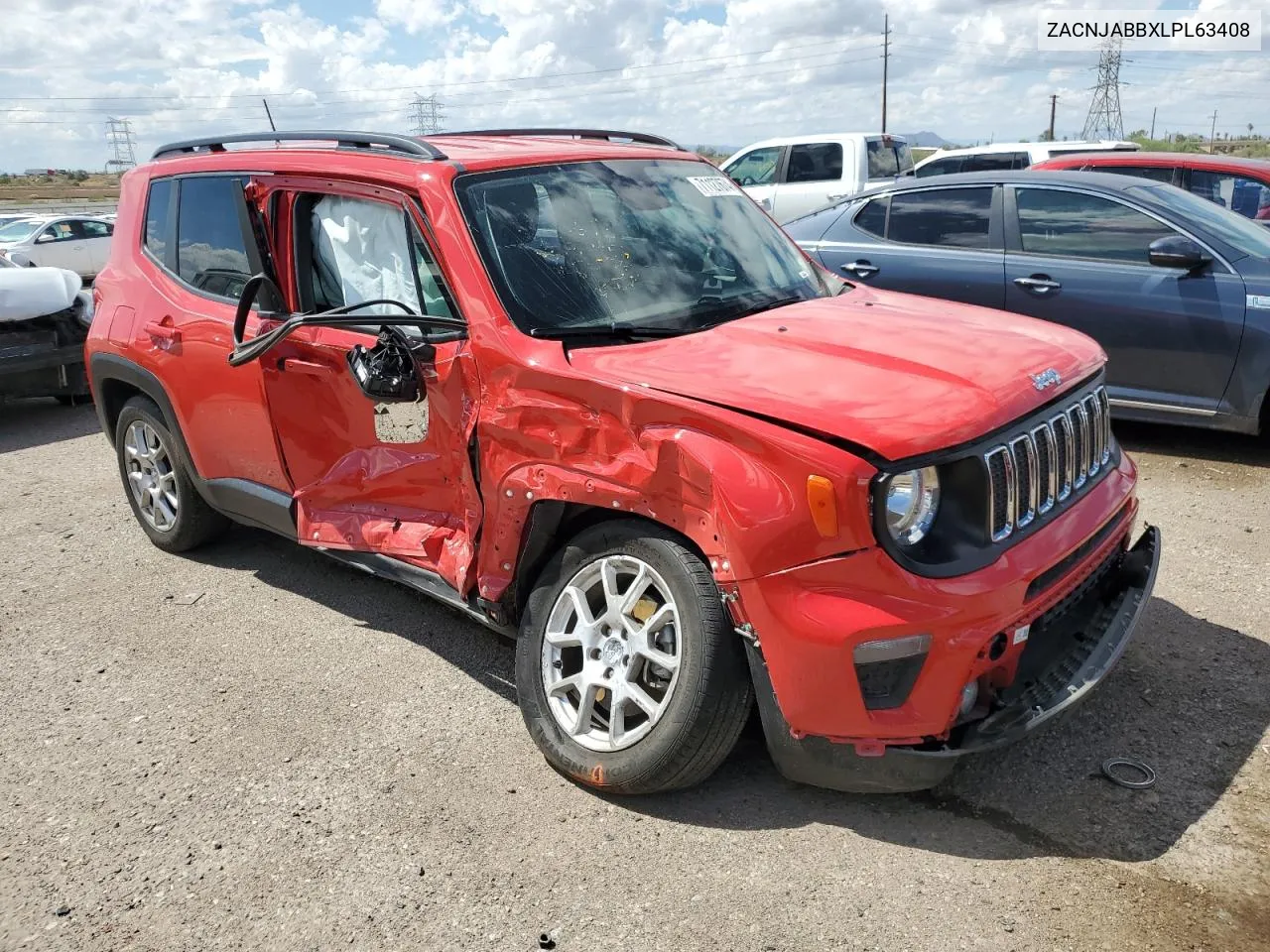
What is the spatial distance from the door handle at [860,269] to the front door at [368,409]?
4.14 metres

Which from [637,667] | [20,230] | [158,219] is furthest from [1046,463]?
[20,230]

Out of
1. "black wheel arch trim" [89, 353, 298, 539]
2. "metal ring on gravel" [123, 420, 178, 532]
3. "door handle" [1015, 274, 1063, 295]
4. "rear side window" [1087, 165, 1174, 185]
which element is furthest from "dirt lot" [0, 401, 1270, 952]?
"rear side window" [1087, 165, 1174, 185]

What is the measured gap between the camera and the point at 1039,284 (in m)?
6.48

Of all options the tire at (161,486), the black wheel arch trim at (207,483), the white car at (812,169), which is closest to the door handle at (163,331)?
the black wheel arch trim at (207,483)

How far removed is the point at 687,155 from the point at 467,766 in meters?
2.69

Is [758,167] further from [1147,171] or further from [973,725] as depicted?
[973,725]

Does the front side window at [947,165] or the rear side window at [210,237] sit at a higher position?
the rear side window at [210,237]

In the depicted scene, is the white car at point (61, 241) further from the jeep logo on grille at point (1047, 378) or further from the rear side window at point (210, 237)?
the jeep logo on grille at point (1047, 378)

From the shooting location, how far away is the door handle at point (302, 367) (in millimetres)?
4004

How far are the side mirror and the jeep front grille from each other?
2919 millimetres

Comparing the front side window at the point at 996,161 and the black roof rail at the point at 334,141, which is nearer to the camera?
the black roof rail at the point at 334,141

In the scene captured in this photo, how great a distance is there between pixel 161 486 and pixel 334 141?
2.18m

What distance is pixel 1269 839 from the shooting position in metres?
2.89

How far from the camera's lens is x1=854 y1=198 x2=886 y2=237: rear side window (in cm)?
732
